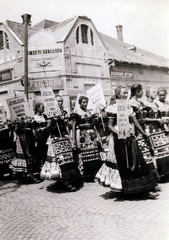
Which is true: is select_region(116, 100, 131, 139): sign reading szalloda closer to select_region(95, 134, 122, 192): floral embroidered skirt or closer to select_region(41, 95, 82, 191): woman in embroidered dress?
select_region(95, 134, 122, 192): floral embroidered skirt

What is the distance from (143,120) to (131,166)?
101cm

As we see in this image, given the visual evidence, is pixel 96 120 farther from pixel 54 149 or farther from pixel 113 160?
pixel 113 160

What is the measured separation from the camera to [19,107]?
541 cm

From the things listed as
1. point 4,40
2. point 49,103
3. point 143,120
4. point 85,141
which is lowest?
point 85,141

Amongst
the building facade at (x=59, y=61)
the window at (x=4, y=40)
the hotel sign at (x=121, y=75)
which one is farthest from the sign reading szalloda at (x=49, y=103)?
the hotel sign at (x=121, y=75)

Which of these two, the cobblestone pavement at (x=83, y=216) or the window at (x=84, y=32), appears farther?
the window at (x=84, y=32)

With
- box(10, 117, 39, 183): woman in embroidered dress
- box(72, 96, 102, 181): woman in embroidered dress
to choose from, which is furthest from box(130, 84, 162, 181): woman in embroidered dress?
box(10, 117, 39, 183): woman in embroidered dress

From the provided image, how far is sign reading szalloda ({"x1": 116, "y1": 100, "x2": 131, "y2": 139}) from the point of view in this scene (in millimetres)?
3665

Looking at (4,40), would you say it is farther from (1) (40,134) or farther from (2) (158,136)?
(2) (158,136)

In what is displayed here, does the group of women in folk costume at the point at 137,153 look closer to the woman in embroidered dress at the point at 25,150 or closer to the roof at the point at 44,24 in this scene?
the woman in embroidered dress at the point at 25,150

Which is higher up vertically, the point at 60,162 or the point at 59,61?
the point at 59,61

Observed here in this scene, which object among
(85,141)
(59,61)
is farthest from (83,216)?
(59,61)

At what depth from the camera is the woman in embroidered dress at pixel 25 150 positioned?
5.67 m

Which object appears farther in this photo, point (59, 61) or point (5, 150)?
point (59, 61)
